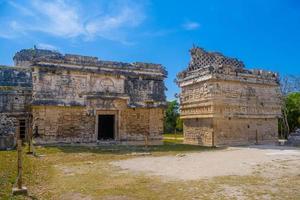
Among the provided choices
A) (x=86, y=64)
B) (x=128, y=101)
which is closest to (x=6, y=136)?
(x=86, y=64)

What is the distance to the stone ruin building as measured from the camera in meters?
16.6

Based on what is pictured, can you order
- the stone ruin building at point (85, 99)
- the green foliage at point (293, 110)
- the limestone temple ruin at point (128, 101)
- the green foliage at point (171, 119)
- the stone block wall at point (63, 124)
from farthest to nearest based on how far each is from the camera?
the green foliage at point (171, 119)
the green foliage at point (293, 110)
the limestone temple ruin at point (128, 101)
the stone ruin building at point (85, 99)
the stone block wall at point (63, 124)

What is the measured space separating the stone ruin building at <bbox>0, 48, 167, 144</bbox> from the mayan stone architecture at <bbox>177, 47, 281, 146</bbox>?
2.22 metres

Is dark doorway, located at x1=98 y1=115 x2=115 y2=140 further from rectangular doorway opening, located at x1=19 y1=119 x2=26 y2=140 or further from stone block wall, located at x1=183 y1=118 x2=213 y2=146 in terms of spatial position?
stone block wall, located at x1=183 y1=118 x2=213 y2=146

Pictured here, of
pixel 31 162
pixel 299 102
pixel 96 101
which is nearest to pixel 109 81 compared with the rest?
pixel 96 101

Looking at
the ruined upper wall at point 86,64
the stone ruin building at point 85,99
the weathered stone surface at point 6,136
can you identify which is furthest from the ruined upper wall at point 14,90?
the weathered stone surface at point 6,136

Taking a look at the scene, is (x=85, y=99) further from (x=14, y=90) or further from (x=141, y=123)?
(x=14, y=90)

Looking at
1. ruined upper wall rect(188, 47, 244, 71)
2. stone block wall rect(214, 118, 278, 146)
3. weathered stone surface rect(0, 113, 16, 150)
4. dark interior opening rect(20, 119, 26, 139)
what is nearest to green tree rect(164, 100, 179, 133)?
ruined upper wall rect(188, 47, 244, 71)

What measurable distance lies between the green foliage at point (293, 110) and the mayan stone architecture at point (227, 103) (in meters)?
11.2

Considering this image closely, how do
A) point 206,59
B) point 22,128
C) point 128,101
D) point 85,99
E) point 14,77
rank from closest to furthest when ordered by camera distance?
point 85,99, point 128,101, point 22,128, point 14,77, point 206,59

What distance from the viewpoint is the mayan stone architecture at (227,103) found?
18188mm

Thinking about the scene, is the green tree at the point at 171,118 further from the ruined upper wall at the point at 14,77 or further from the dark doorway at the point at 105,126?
the ruined upper wall at the point at 14,77

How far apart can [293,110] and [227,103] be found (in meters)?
15.9

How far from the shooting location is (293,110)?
3077cm
